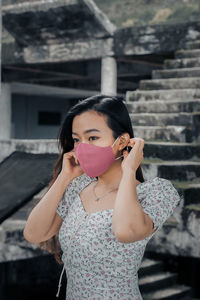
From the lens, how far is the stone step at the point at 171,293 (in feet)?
20.9

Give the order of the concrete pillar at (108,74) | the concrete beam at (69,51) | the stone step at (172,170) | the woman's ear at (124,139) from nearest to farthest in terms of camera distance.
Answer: the woman's ear at (124,139) < the stone step at (172,170) < the concrete beam at (69,51) < the concrete pillar at (108,74)

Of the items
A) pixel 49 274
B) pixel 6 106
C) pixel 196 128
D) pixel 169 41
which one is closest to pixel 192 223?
pixel 196 128

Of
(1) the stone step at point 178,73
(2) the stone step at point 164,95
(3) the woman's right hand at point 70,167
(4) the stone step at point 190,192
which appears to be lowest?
(4) the stone step at point 190,192

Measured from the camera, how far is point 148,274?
6.63 m

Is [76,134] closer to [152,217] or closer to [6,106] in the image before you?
[152,217]

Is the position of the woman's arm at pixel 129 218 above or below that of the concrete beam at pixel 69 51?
below

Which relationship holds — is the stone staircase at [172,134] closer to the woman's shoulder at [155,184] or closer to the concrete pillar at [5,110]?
the woman's shoulder at [155,184]

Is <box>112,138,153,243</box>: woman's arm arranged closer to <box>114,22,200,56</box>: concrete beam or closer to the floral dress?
the floral dress

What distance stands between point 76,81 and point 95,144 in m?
14.3

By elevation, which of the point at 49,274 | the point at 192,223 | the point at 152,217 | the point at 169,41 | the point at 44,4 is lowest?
the point at 49,274

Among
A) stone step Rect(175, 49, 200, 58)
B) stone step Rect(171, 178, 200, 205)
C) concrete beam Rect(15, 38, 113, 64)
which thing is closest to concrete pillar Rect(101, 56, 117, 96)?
concrete beam Rect(15, 38, 113, 64)

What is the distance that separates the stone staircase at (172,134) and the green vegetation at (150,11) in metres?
8.39

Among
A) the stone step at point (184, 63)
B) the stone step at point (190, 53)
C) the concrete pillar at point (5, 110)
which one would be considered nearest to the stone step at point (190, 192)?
the stone step at point (184, 63)

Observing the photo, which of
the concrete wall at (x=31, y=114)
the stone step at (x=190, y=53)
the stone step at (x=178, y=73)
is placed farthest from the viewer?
the concrete wall at (x=31, y=114)
